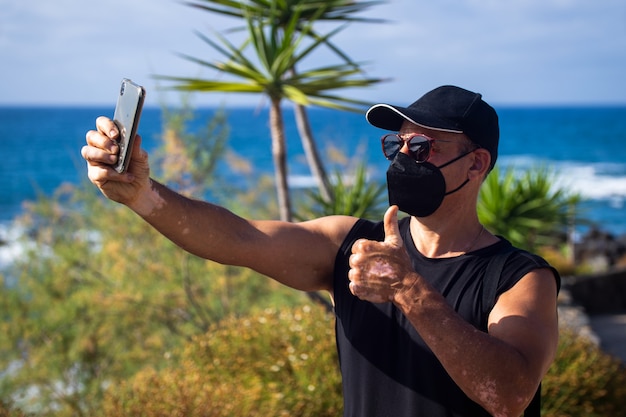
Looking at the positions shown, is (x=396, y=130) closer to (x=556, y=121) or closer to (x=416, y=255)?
(x=416, y=255)

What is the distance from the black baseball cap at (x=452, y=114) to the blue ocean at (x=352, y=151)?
13.8 meters

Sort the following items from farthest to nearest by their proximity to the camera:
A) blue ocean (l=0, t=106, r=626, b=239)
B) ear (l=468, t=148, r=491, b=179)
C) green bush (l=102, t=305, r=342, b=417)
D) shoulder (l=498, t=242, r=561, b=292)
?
blue ocean (l=0, t=106, r=626, b=239), green bush (l=102, t=305, r=342, b=417), ear (l=468, t=148, r=491, b=179), shoulder (l=498, t=242, r=561, b=292)

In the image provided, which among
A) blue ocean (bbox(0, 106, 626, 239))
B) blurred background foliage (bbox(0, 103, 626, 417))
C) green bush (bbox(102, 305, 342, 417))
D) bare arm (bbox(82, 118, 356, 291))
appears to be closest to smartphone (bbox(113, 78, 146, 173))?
bare arm (bbox(82, 118, 356, 291))

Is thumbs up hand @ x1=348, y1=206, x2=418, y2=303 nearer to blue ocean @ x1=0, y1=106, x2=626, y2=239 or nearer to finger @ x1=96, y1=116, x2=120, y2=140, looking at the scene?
finger @ x1=96, y1=116, x2=120, y2=140

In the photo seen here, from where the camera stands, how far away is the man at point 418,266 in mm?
2051

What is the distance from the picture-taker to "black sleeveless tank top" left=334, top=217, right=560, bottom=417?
231cm

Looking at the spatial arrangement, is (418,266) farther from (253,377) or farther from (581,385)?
(581,385)

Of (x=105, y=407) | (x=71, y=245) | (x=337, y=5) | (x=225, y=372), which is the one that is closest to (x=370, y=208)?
(x=337, y=5)

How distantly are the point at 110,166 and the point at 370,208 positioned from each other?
5219 mm

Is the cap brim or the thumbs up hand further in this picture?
the cap brim

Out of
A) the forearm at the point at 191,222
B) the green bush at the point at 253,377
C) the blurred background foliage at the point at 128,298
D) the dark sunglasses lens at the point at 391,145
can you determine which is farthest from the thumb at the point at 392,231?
the blurred background foliage at the point at 128,298

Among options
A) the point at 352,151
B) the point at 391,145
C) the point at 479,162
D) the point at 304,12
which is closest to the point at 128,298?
the point at 304,12

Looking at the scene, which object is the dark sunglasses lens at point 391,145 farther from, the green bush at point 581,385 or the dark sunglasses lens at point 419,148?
the green bush at point 581,385

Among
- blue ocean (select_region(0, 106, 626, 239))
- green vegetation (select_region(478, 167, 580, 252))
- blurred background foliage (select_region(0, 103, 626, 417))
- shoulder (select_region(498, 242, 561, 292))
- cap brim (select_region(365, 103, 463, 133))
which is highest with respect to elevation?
cap brim (select_region(365, 103, 463, 133))
